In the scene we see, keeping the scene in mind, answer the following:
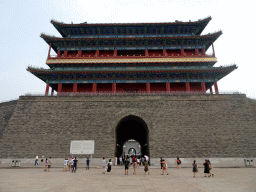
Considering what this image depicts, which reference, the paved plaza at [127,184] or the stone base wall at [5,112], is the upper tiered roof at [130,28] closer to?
the stone base wall at [5,112]

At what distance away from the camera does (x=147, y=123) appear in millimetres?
19219

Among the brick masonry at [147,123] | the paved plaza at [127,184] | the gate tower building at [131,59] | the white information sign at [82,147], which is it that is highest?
the gate tower building at [131,59]

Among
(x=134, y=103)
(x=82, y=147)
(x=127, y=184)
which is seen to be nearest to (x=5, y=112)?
(x=82, y=147)

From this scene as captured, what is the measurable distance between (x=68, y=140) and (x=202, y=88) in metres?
19.0

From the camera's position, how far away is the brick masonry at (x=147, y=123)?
18031mm

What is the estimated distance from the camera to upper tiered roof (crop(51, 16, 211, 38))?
89.5 ft

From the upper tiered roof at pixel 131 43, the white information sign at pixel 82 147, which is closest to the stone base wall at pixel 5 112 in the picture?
the white information sign at pixel 82 147

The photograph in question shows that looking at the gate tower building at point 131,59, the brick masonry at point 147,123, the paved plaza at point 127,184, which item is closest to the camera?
the paved plaza at point 127,184

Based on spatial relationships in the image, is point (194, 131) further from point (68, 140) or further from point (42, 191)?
point (42, 191)

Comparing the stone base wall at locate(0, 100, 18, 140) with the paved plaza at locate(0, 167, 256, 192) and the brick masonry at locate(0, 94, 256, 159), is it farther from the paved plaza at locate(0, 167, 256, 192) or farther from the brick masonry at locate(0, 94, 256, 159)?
the paved plaza at locate(0, 167, 256, 192)

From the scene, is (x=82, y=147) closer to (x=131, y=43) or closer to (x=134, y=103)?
(x=134, y=103)

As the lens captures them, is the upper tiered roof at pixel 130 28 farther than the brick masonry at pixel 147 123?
Yes

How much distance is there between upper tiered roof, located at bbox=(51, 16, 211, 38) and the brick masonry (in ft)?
43.2

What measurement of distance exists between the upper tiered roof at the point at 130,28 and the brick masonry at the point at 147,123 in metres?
13.2
